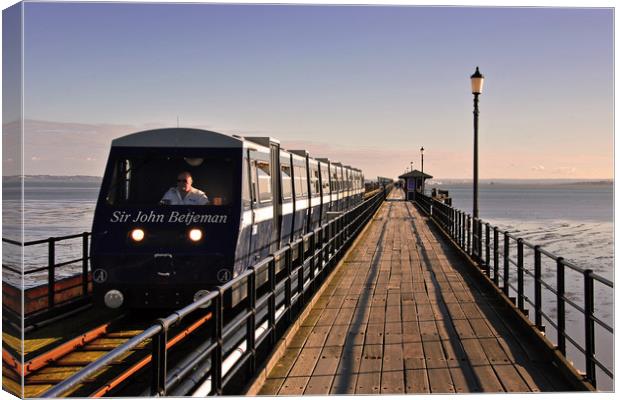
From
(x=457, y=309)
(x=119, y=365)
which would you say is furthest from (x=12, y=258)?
(x=457, y=309)

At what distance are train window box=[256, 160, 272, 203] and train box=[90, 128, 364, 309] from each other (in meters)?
0.13

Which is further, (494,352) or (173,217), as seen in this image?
(173,217)

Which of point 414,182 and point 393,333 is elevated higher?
point 414,182

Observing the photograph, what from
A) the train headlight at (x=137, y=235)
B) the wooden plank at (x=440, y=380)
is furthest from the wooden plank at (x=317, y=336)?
the train headlight at (x=137, y=235)

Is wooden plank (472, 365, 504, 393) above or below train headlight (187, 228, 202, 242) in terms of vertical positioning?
below

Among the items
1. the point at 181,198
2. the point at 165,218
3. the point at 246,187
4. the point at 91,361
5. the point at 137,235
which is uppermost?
the point at 246,187

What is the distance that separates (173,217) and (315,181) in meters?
11.7

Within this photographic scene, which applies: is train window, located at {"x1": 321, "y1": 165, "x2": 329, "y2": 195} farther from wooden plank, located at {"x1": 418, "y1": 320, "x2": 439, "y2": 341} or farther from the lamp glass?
wooden plank, located at {"x1": 418, "y1": 320, "x2": 439, "y2": 341}

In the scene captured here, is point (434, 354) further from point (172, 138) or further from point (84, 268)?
point (84, 268)

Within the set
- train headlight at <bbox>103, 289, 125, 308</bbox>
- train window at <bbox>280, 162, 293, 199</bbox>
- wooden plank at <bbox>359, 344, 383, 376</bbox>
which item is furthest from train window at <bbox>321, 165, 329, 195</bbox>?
wooden plank at <bbox>359, 344, 383, 376</bbox>

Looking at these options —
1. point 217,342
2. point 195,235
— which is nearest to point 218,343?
point 217,342

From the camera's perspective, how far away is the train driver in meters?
10.3

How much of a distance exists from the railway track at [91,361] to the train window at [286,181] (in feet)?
16.2

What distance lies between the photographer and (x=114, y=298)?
972 cm
